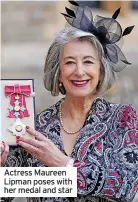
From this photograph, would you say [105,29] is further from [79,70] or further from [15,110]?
[15,110]

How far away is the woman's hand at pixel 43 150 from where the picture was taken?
1034 mm

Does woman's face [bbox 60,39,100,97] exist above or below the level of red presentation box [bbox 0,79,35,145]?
above

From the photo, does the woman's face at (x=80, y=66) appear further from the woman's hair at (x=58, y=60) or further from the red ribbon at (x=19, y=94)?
the red ribbon at (x=19, y=94)

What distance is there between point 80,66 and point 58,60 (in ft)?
0.23

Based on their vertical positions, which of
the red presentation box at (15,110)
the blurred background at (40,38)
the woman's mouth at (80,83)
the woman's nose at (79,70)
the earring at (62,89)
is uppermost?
the blurred background at (40,38)

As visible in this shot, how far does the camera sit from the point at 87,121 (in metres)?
1.10

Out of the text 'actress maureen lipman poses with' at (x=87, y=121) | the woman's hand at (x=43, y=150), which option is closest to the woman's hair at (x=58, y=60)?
the text 'actress maureen lipman poses with' at (x=87, y=121)

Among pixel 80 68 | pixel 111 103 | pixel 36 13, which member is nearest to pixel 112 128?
pixel 111 103

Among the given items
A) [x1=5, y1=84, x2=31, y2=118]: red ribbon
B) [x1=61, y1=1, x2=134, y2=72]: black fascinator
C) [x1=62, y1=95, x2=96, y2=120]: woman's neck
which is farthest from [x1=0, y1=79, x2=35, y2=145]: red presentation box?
[x1=61, y1=1, x2=134, y2=72]: black fascinator

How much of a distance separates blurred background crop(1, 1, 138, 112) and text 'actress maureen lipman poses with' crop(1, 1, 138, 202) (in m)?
0.02

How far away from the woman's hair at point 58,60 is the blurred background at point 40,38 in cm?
2

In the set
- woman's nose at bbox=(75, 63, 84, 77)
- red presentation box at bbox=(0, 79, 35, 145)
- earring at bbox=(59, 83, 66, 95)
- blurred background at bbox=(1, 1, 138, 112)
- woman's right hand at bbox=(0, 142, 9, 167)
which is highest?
blurred background at bbox=(1, 1, 138, 112)

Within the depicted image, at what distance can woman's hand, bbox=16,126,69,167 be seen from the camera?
1.03m

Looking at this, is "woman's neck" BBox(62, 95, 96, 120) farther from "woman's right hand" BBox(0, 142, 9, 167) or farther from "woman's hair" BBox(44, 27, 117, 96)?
"woman's right hand" BBox(0, 142, 9, 167)
